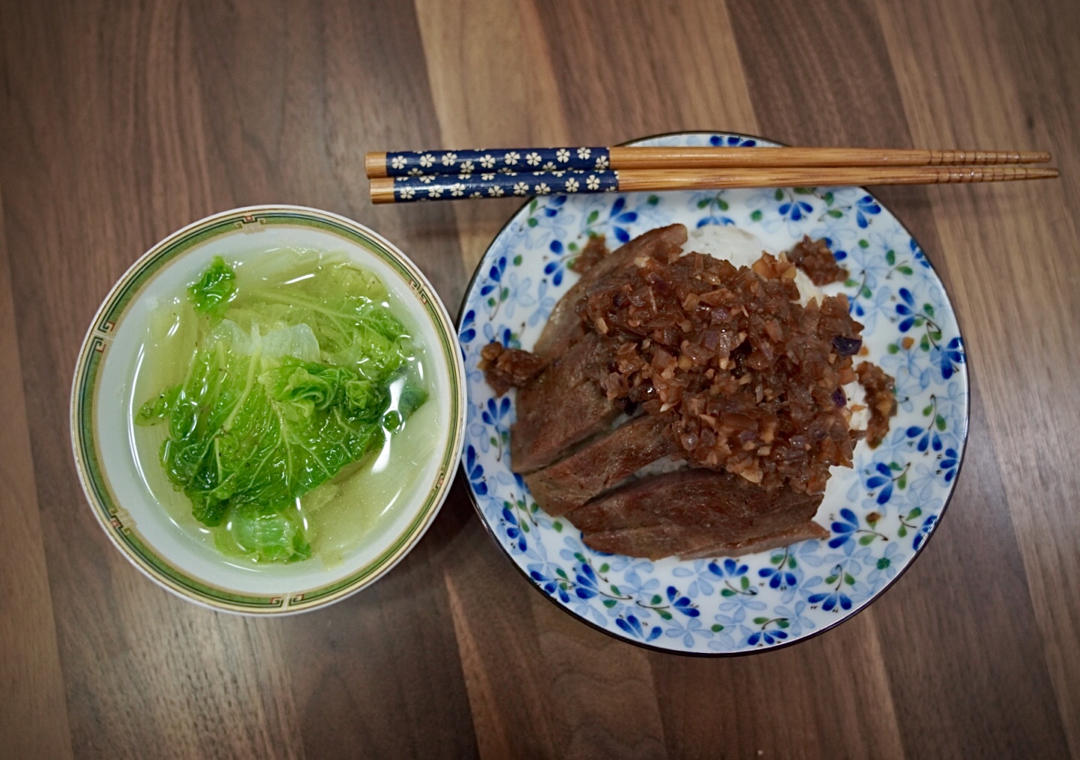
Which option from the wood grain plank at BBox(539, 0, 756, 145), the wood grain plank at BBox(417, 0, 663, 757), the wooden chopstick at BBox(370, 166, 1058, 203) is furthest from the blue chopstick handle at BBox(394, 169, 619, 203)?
the wood grain plank at BBox(539, 0, 756, 145)

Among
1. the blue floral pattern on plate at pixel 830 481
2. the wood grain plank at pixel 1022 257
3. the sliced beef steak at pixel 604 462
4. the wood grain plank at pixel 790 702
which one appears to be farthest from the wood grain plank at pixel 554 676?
the wood grain plank at pixel 1022 257

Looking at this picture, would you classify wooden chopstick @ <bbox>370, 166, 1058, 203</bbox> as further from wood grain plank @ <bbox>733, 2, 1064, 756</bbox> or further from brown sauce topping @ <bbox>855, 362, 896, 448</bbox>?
brown sauce topping @ <bbox>855, 362, 896, 448</bbox>

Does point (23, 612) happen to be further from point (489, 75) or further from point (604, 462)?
point (489, 75)

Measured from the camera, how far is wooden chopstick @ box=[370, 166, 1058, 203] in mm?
2414

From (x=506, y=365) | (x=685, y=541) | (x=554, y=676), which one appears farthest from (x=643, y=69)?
(x=554, y=676)

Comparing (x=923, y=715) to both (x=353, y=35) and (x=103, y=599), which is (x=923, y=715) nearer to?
(x=103, y=599)

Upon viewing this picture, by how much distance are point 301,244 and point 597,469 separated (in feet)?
3.90

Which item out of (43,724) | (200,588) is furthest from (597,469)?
(43,724)

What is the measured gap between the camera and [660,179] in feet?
8.19

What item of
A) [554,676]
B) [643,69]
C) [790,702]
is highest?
[643,69]

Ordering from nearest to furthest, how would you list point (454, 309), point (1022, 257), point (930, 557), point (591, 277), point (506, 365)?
point (506, 365), point (591, 277), point (454, 309), point (930, 557), point (1022, 257)

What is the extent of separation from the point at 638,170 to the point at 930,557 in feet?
6.27

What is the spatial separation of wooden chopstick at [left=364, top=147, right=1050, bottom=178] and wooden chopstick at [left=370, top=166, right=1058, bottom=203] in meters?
0.02

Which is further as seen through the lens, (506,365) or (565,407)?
(506,365)
